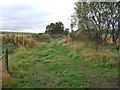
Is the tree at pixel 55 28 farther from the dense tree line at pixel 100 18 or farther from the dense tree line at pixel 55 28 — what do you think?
the dense tree line at pixel 100 18

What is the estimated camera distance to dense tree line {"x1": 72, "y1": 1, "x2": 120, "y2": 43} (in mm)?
9750

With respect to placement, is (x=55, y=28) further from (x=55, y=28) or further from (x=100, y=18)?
(x=100, y=18)

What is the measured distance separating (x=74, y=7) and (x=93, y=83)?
27.5 ft

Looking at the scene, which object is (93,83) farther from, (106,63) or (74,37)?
(74,37)

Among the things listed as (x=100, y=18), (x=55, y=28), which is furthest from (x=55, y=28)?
(x=100, y=18)

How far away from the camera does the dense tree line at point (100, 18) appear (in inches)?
384

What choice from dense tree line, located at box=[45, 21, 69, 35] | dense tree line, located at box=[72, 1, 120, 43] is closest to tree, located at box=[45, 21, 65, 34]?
dense tree line, located at box=[45, 21, 69, 35]

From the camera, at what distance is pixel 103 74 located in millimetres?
4965

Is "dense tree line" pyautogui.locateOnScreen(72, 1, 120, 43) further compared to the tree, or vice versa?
the tree

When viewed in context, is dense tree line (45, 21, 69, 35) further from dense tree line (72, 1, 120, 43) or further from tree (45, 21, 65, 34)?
dense tree line (72, 1, 120, 43)

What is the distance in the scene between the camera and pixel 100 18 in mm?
10125

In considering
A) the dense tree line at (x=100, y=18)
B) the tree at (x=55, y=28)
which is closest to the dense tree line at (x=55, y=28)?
the tree at (x=55, y=28)

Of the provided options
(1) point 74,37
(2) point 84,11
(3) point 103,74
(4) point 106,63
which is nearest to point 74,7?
(2) point 84,11

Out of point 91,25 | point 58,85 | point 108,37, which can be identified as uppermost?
point 91,25
